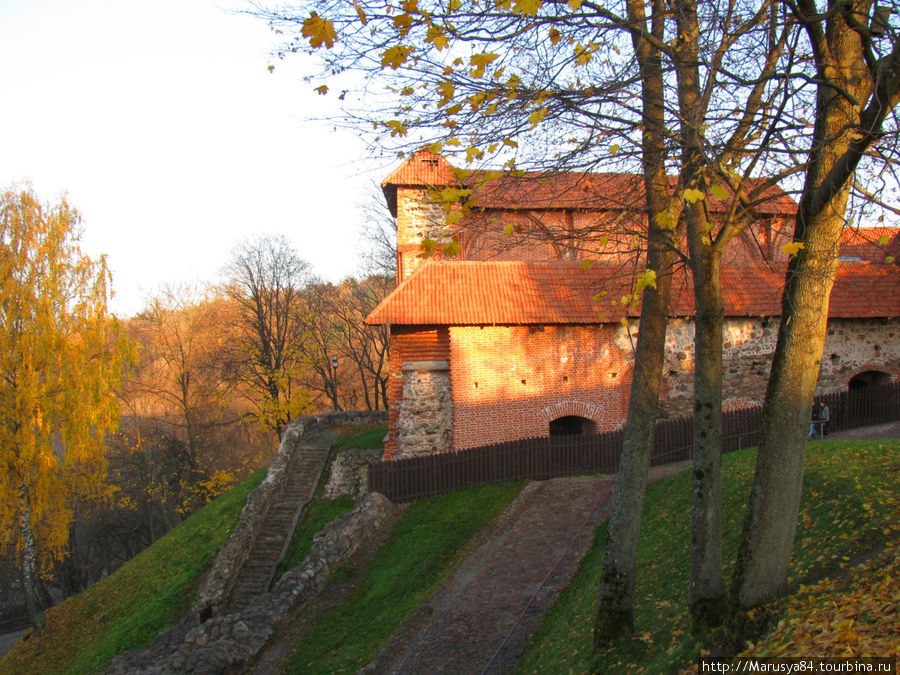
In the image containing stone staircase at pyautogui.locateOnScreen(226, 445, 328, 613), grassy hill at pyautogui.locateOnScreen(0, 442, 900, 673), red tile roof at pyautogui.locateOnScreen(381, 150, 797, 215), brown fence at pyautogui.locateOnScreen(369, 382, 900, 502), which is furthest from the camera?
brown fence at pyautogui.locateOnScreen(369, 382, 900, 502)

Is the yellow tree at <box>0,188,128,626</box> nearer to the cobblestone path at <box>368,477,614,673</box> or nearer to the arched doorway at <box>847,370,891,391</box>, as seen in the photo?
the cobblestone path at <box>368,477,614,673</box>

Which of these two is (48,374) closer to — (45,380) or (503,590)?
(45,380)

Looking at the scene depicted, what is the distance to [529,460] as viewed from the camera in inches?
567

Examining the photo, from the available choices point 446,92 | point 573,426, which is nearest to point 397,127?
point 446,92

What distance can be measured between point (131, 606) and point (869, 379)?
20.7 metres

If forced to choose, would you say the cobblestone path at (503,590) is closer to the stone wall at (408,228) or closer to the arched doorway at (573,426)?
the arched doorway at (573,426)

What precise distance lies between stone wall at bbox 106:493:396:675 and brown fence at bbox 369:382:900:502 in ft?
5.75

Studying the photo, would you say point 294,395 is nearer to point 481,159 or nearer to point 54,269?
point 54,269

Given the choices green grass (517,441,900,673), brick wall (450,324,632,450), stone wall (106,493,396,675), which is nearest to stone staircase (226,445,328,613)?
stone wall (106,493,396,675)

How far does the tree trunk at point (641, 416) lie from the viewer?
19.3 ft

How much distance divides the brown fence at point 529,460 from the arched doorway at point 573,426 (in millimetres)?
1369

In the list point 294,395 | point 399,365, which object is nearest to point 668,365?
point 399,365

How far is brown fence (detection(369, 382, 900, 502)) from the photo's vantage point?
1434cm

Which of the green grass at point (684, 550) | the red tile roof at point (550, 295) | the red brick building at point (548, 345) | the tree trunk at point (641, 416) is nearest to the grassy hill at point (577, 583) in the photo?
the green grass at point (684, 550)
